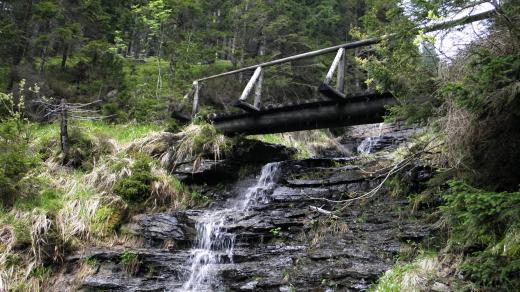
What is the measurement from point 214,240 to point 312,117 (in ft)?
10.6

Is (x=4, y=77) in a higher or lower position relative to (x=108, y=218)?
higher

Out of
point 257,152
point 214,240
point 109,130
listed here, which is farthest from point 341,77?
point 109,130

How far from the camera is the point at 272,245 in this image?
7375 millimetres

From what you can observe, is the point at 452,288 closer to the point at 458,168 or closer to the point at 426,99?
the point at 458,168

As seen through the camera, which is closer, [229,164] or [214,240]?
[214,240]

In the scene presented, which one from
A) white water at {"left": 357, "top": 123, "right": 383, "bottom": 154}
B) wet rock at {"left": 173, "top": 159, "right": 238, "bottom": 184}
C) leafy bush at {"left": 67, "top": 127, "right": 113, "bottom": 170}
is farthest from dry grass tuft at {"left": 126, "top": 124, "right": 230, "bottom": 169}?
white water at {"left": 357, "top": 123, "right": 383, "bottom": 154}

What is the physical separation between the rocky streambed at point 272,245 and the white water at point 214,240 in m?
0.02

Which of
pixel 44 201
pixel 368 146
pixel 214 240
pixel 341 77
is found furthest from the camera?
pixel 368 146

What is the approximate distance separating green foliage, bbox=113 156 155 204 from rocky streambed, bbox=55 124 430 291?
61 cm

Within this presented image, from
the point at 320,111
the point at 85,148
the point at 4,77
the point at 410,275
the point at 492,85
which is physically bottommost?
the point at 410,275

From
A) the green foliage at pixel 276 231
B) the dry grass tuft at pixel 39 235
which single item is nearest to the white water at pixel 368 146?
the green foliage at pixel 276 231

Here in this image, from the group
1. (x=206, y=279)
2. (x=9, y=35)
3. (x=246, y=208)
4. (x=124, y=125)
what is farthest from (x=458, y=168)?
(x=9, y=35)

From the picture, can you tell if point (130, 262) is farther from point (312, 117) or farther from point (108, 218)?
point (312, 117)

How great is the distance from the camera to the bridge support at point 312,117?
8.42 meters
